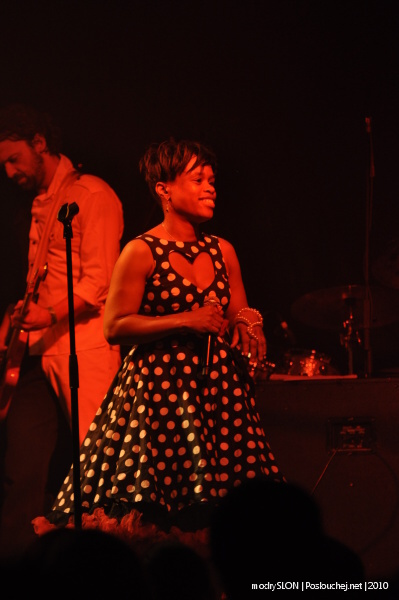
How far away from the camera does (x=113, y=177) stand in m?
5.07

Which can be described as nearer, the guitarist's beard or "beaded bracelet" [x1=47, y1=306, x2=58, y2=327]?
"beaded bracelet" [x1=47, y1=306, x2=58, y2=327]

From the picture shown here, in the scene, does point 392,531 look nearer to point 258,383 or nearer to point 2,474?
point 258,383

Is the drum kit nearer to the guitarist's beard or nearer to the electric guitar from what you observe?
the electric guitar

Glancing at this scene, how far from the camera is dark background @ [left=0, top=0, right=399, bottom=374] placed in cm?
491

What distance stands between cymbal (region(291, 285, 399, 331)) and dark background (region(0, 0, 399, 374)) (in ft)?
0.07

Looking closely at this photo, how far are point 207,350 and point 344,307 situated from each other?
1.87m

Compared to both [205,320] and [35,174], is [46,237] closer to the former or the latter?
[35,174]

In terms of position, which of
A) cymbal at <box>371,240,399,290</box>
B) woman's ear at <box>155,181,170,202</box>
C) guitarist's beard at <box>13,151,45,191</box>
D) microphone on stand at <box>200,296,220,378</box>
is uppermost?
guitarist's beard at <box>13,151,45,191</box>

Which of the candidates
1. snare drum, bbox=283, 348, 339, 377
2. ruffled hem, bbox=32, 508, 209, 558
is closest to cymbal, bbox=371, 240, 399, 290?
snare drum, bbox=283, 348, 339, 377

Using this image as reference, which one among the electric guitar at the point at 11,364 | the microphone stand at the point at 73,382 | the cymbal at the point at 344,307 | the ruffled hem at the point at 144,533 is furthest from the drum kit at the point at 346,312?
the ruffled hem at the point at 144,533

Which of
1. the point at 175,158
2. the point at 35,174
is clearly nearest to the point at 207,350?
the point at 175,158

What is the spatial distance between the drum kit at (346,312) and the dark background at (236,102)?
1.4 inches

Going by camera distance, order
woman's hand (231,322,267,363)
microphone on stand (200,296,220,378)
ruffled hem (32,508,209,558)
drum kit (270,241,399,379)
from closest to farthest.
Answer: ruffled hem (32,508,209,558), microphone on stand (200,296,220,378), woman's hand (231,322,267,363), drum kit (270,241,399,379)

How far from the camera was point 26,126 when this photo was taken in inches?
184
